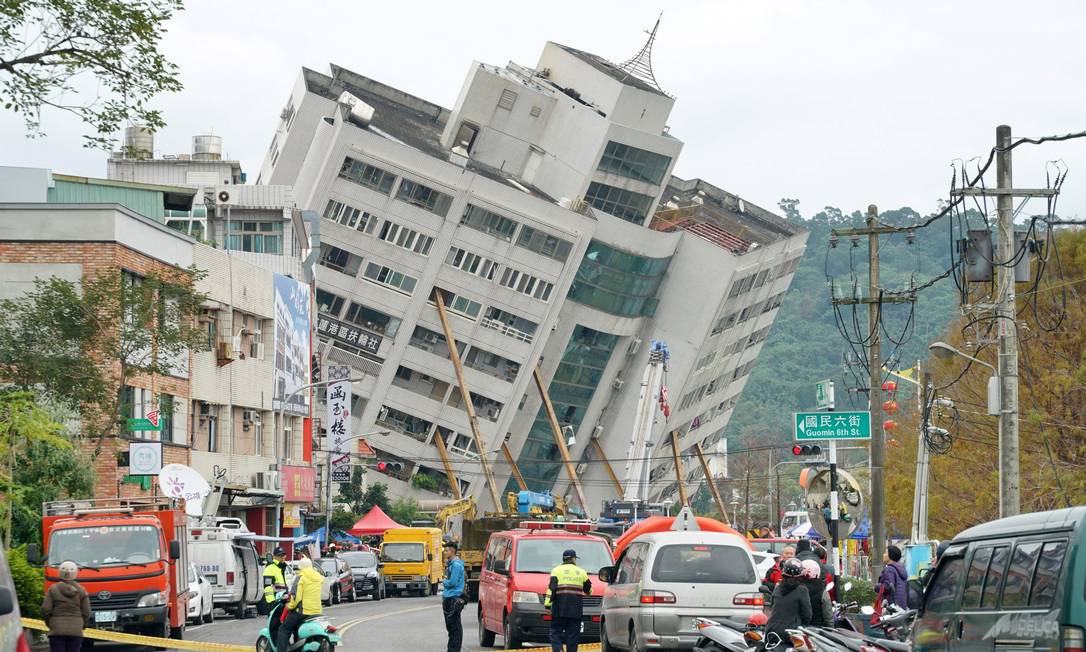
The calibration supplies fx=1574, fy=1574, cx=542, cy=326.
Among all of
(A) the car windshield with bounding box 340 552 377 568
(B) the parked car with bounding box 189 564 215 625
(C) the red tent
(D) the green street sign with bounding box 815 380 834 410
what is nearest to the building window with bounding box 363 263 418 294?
(C) the red tent

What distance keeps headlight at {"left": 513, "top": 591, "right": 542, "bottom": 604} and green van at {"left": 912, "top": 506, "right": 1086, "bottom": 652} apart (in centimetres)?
1202

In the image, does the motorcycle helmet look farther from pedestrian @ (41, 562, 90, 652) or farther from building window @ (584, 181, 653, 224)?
building window @ (584, 181, 653, 224)

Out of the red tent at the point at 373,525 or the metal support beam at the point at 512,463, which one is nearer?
the red tent at the point at 373,525

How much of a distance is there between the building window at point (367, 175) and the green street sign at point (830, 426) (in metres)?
59.9

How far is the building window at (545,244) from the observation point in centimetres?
8981

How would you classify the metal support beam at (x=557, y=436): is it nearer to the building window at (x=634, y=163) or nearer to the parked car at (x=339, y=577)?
the building window at (x=634, y=163)

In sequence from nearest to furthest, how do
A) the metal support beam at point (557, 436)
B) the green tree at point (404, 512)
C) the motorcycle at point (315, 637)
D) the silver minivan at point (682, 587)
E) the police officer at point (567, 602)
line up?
1. the motorcycle at point (315, 637)
2. the silver minivan at point (682, 587)
3. the police officer at point (567, 602)
4. the green tree at point (404, 512)
5. the metal support beam at point (557, 436)

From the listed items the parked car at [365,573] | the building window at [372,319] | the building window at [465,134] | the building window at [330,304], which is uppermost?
the building window at [465,134]

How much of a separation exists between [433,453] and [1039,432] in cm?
4976

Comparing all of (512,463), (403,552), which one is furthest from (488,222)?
(403,552)

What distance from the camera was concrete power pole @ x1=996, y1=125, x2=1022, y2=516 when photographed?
1009 inches

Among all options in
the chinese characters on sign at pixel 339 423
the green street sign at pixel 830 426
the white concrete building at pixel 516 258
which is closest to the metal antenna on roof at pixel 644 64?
the white concrete building at pixel 516 258

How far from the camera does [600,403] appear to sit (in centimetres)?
9838

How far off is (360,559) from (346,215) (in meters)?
38.3
